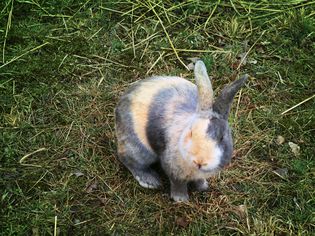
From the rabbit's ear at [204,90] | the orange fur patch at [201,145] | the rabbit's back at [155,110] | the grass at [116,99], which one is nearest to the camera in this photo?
the orange fur patch at [201,145]

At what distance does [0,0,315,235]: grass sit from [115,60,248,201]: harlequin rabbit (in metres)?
0.26

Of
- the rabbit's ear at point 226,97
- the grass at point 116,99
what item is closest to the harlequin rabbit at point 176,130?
A: the rabbit's ear at point 226,97

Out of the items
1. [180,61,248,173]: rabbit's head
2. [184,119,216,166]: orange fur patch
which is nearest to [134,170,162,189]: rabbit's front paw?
[180,61,248,173]: rabbit's head

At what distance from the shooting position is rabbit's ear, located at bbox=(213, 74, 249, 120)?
3.36 meters

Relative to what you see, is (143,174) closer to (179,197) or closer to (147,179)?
(147,179)

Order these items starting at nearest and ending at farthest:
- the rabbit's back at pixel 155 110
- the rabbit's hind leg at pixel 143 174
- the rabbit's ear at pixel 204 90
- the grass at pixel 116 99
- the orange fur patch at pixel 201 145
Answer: the orange fur patch at pixel 201 145, the rabbit's ear at pixel 204 90, the rabbit's back at pixel 155 110, the grass at pixel 116 99, the rabbit's hind leg at pixel 143 174

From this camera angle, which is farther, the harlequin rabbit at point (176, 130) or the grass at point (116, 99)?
the grass at point (116, 99)

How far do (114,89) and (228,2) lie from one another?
1684mm

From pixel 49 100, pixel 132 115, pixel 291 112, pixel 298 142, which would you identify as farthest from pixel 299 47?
pixel 49 100

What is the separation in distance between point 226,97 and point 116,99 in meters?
1.62

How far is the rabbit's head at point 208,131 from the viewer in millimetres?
3320


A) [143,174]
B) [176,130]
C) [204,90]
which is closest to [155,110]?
[176,130]

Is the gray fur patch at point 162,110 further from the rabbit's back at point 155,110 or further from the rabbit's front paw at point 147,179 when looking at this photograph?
the rabbit's front paw at point 147,179

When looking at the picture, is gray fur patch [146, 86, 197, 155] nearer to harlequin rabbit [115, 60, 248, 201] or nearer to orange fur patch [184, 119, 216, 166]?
harlequin rabbit [115, 60, 248, 201]
